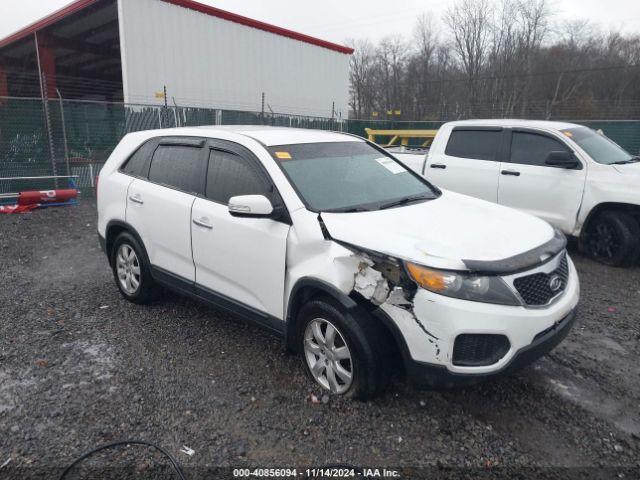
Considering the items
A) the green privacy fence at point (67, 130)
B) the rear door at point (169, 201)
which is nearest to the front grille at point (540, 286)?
the rear door at point (169, 201)

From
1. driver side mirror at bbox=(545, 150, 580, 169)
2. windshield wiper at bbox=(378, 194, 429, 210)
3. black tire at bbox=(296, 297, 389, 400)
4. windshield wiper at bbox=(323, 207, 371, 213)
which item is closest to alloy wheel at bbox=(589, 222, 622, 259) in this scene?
driver side mirror at bbox=(545, 150, 580, 169)

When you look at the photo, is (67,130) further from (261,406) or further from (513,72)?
(513,72)

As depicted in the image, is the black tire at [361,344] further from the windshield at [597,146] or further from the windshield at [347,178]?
the windshield at [597,146]

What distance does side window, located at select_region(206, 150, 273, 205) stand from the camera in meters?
3.41

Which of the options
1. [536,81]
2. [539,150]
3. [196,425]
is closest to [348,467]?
[196,425]

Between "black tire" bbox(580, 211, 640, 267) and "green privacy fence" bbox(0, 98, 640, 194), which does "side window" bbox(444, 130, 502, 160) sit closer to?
"black tire" bbox(580, 211, 640, 267)

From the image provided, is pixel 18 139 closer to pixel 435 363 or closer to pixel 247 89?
pixel 247 89

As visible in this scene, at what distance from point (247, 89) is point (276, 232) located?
A: 14.7 m

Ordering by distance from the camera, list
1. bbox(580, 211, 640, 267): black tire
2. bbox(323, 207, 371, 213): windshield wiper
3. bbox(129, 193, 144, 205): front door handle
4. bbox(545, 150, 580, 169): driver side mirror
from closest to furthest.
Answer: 1. bbox(323, 207, 371, 213): windshield wiper
2. bbox(129, 193, 144, 205): front door handle
3. bbox(580, 211, 640, 267): black tire
4. bbox(545, 150, 580, 169): driver side mirror

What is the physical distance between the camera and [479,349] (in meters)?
2.56

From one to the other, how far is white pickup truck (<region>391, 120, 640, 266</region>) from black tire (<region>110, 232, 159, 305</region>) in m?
3.25

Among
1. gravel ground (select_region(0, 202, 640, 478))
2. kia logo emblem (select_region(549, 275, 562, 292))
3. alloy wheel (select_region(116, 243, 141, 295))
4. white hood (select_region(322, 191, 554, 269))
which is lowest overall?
gravel ground (select_region(0, 202, 640, 478))

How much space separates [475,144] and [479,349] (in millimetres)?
4926

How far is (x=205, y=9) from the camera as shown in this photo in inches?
578
